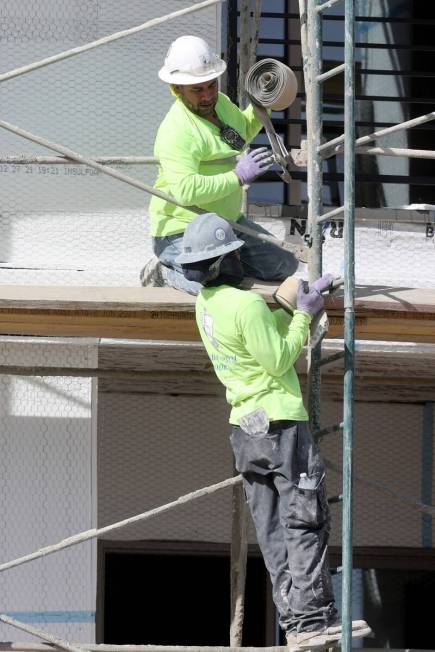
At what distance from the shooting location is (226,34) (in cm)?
858

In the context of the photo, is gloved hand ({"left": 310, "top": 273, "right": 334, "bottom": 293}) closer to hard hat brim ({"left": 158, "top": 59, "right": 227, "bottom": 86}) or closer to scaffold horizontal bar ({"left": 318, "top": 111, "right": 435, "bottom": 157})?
scaffold horizontal bar ({"left": 318, "top": 111, "right": 435, "bottom": 157})

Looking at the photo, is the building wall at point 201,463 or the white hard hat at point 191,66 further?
the building wall at point 201,463

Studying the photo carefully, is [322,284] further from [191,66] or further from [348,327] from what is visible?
[191,66]

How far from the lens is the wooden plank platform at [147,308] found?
6816 mm

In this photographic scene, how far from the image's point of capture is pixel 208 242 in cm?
633

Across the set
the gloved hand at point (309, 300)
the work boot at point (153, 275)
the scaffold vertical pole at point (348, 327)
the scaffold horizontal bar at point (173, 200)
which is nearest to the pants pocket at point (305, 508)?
the scaffold vertical pole at point (348, 327)

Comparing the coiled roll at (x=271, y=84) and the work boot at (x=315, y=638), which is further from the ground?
the coiled roll at (x=271, y=84)

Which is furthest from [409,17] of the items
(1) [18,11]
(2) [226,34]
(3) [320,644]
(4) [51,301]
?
(3) [320,644]

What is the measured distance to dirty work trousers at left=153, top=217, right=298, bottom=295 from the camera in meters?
7.19

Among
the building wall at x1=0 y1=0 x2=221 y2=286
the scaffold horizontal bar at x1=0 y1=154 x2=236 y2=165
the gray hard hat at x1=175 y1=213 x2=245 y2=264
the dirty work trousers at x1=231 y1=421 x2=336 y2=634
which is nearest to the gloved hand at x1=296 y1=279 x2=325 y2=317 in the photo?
the gray hard hat at x1=175 y1=213 x2=245 y2=264

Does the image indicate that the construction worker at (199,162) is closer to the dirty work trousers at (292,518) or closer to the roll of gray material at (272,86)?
the roll of gray material at (272,86)

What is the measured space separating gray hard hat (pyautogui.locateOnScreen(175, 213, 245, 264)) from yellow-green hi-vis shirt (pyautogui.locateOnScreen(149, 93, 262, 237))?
1.41ft

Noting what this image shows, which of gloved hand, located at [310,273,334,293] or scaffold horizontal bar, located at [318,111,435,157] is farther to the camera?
scaffold horizontal bar, located at [318,111,435,157]

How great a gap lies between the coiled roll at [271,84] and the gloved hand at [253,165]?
0.25 meters
